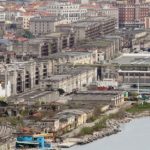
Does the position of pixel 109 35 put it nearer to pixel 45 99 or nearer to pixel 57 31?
pixel 57 31

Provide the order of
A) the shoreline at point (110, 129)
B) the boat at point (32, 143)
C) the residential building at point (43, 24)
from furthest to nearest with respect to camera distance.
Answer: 1. the residential building at point (43, 24)
2. the shoreline at point (110, 129)
3. the boat at point (32, 143)

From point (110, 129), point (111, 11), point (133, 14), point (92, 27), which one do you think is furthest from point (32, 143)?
point (133, 14)

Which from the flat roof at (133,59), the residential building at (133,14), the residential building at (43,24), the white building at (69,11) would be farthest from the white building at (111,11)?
the flat roof at (133,59)

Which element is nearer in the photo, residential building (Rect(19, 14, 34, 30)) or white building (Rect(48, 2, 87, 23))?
residential building (Rect(19, 14, 34, 30))

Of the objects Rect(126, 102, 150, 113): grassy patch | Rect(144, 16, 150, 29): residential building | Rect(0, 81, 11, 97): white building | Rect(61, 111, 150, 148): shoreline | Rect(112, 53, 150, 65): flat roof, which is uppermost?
Rect(144, 16, 150, 29): residential building

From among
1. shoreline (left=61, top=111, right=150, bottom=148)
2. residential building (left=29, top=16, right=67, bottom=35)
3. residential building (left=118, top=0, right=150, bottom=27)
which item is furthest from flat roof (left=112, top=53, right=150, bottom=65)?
residential building (left=118, top=0, right=150, bottom=27)

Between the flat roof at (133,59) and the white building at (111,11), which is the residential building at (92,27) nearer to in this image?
the white building at (111,11)

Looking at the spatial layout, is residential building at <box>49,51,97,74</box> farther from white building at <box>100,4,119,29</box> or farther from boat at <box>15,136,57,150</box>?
white building at <box>100,4,119,29</box>

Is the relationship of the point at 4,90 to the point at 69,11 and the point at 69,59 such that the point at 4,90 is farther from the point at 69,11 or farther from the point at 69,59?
the point at 69,11
